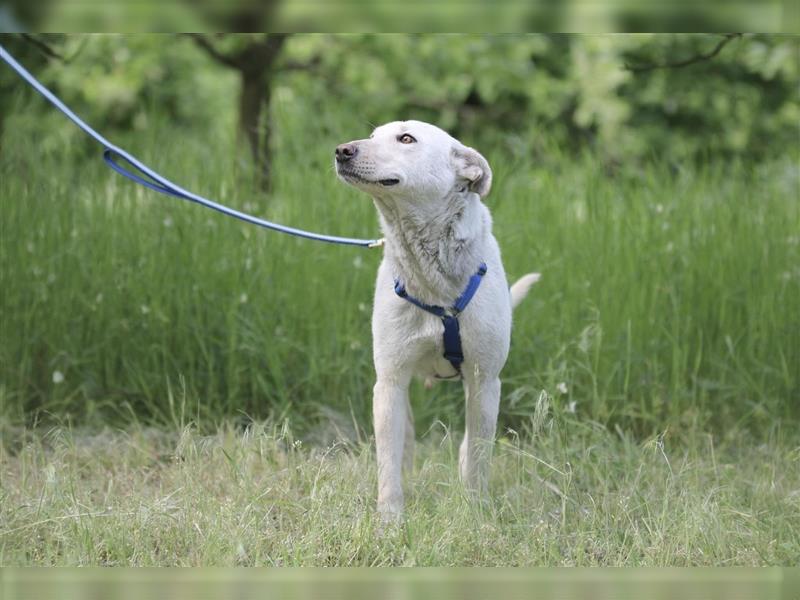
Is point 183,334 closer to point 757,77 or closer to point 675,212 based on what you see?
point 675,212

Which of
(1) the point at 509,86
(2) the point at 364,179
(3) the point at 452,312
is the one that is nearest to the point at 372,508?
(3) the point at 452,312

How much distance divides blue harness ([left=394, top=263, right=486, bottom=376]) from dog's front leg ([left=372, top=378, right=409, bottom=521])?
Answer: 23 cm

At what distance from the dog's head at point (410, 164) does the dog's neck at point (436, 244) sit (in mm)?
77

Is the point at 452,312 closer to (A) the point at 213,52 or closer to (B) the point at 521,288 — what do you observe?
(B) the point at 521,288

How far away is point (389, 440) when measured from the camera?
155 inches

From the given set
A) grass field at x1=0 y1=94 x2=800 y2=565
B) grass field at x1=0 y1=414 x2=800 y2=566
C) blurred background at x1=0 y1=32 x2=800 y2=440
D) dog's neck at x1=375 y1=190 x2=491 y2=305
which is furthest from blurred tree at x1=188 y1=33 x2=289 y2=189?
dog's neck at x1=375 y1=190 x2=491 y2=305

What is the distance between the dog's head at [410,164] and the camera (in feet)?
12.0

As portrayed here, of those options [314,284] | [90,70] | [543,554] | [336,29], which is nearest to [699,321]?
[314,284]

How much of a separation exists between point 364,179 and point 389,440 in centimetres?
99

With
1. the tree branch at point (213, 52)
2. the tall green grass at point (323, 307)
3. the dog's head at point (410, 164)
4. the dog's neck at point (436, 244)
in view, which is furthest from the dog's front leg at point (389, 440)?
the tree branch at point (213, 52)

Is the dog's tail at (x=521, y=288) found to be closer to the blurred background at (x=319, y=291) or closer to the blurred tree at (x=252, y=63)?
the blurred background at (x=319, y=291)

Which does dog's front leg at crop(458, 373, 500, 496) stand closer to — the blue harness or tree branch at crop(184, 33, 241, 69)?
the blue harness

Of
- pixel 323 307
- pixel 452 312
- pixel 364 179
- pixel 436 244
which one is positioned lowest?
pixel 323 307

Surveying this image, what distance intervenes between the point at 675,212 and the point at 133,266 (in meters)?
3.12
